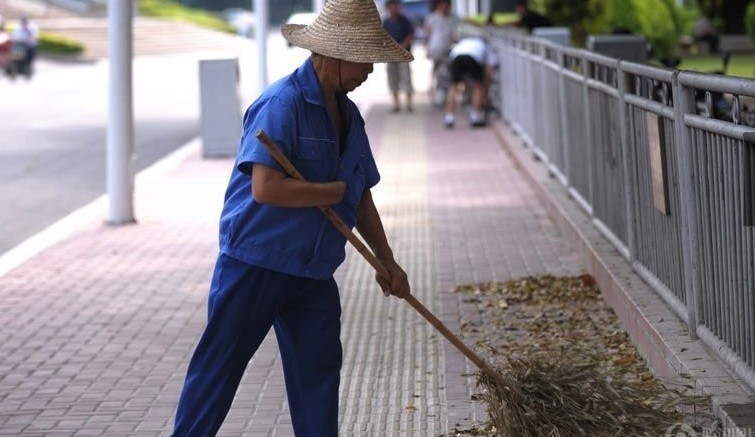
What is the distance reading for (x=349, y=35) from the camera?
5004mm

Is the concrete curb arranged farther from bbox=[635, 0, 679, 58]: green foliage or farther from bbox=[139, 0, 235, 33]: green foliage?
bbox=[139, 0, 235, 33]: green foliage

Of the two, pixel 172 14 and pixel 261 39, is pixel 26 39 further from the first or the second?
pixel 172 14

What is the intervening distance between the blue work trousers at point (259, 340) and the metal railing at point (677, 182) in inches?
57.5

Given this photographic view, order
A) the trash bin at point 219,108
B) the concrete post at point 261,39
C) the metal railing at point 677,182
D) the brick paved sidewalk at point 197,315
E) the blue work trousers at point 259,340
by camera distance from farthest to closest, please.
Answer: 1. the concrete post at point 261,39
2. the trash bin at point 219,108
3. the brick paved sidewalk at point 197,315
4. the metal railing at point 677,182
5. the blue work trousers at point 259,340

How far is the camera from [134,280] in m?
10.1

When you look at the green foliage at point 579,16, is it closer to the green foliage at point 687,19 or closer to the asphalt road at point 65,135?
the asphalt road at point 65,135

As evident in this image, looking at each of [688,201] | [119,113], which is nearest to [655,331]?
[688,201]

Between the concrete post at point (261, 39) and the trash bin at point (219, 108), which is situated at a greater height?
the concrete post at point (261, 39)

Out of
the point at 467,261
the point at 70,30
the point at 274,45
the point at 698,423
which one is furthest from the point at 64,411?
the point at 274,45

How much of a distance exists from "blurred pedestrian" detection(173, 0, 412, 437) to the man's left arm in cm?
1

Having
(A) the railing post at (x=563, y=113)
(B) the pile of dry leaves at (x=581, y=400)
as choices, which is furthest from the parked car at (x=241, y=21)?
(B) the pile of dry leaves at (x=581, y=400)

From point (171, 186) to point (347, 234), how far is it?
420 inches

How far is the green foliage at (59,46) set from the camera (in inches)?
2040

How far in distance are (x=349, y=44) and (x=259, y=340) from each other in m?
1.05
